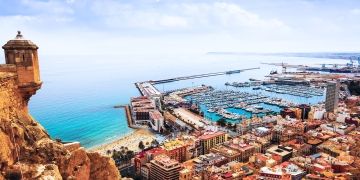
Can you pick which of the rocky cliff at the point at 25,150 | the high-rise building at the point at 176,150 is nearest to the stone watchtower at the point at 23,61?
the rocky cliff at the point at 25,150

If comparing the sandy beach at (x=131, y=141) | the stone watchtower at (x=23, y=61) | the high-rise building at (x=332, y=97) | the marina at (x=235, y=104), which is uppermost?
the stone watchtower at (x=23, y=61)

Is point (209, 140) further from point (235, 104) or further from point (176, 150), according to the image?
point (235, 104)

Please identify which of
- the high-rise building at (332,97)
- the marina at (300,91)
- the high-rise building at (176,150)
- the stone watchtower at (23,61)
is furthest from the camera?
the marina at (300,91)

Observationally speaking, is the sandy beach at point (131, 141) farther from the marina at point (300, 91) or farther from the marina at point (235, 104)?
the marina at point (300, 91)

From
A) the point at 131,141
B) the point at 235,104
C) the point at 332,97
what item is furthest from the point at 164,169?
the point at 235,104

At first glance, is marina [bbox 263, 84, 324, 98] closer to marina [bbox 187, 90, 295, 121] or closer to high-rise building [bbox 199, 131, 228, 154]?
marina [bbox 187, 90, 295, 121]

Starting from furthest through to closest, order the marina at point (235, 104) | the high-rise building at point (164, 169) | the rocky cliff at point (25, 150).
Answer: the marina at point (235, 104) → the high-rise building at point (164, 169) → the rocky cliff at point (25, 150)

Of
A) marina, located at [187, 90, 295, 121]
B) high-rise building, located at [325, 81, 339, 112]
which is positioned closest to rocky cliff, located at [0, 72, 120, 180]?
marina, located at [187, 90, 295, 121]
